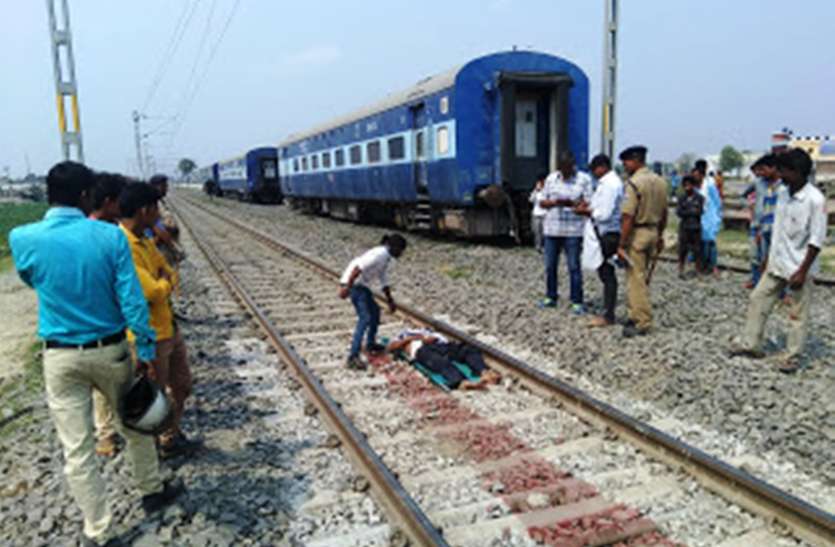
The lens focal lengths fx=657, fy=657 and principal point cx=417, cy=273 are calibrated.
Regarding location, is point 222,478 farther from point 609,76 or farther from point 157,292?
point 609,76

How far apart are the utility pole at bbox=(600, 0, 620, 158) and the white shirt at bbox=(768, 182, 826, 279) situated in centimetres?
857

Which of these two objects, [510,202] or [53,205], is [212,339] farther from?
[510,202]

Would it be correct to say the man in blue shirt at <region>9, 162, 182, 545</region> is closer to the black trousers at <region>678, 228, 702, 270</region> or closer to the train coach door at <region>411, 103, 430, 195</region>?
the black trousers at <region>678, 228, 702, 270</region>

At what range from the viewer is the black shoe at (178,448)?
13.7 feet

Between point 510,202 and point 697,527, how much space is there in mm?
10661

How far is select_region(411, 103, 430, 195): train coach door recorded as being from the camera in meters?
14.6

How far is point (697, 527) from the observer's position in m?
3.23

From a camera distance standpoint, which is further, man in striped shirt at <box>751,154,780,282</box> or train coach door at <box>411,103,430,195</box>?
train coach door at <box>411,103,430,195</box>

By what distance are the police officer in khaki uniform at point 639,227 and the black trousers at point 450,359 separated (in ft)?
5.72

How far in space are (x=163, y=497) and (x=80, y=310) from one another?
3.76 ft

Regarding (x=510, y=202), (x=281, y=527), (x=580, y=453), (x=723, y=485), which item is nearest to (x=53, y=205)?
(x=281, y=527)

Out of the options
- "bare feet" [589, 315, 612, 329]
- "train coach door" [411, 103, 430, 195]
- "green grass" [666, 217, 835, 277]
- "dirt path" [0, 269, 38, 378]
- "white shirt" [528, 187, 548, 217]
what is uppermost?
"train coach door" [411, 103, 430, 195]

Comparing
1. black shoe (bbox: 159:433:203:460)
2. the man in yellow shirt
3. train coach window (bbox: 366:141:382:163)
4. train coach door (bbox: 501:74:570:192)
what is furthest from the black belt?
train coach window (bbox: 366:141:382:163)

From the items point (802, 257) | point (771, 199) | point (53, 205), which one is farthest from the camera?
point (771, 199)
